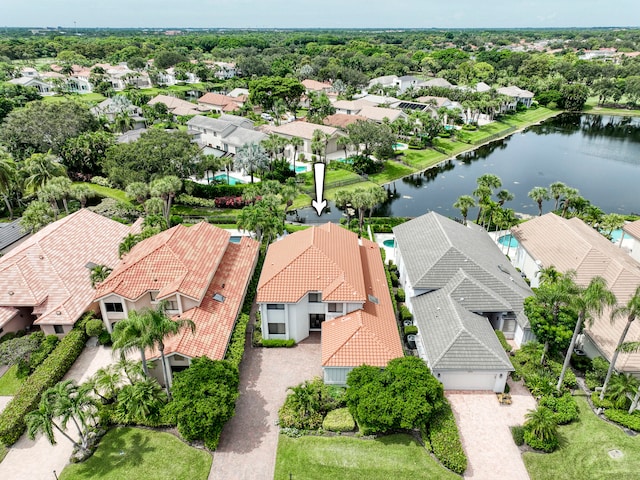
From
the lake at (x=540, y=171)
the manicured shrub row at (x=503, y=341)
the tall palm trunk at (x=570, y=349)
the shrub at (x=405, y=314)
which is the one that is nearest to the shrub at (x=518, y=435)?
the tall palm trunk at (x=570, y=349)

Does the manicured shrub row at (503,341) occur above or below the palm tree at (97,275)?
below

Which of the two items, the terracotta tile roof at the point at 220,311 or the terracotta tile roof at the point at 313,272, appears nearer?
the terracotta tile roof at the point at 220,311

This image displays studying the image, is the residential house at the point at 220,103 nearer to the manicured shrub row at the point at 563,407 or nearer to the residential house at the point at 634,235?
the residential house at the point at 634,235

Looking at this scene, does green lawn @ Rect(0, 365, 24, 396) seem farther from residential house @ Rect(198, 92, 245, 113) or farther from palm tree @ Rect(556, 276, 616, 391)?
residential house @ Rect(198, 92, 245, 113)

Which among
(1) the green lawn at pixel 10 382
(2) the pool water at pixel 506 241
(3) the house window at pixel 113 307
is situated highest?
(3) the house window at pixel 113 307

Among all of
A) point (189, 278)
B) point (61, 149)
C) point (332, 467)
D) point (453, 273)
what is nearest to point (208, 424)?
point (332, 467)

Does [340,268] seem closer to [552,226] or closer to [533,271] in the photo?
[533,271]
